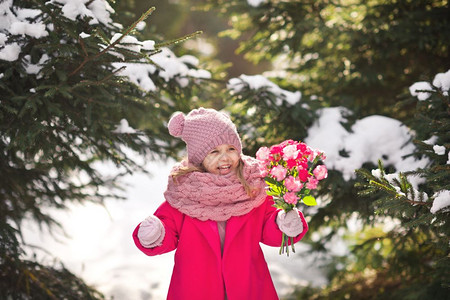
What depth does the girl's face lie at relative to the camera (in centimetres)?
256

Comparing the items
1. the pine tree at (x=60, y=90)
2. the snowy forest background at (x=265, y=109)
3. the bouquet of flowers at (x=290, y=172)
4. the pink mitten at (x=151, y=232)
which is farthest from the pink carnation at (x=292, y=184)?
the pine tree at (x=60, y=90)

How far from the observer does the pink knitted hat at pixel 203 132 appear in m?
2.54

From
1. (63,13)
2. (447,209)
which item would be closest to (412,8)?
(447,209)

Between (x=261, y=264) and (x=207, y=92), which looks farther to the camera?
(x=207, y=92)

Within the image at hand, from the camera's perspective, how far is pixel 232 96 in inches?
140

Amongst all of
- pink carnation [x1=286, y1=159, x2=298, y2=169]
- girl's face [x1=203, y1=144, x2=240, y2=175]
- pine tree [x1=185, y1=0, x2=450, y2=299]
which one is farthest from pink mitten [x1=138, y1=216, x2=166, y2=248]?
pine tree [x1=185, y1=0, x2=450, y2=299]

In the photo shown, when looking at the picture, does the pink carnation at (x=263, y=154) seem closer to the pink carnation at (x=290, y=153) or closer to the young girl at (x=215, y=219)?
the pink carnation at (x=290, y=153)

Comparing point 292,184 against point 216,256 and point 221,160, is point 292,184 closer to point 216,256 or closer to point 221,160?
point 221,160

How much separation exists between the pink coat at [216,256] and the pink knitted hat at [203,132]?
39cm

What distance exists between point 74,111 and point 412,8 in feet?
10.5

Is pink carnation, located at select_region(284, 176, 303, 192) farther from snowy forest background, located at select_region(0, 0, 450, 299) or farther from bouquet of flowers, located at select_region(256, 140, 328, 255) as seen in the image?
snowy forest background, located at select_region(0, 0, 450, 299)

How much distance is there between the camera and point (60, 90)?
2689 millimetres

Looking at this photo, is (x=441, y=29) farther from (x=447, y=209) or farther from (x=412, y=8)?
(x=447, y=209)

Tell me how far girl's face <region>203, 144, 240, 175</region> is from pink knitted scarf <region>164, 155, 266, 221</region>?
7cm
